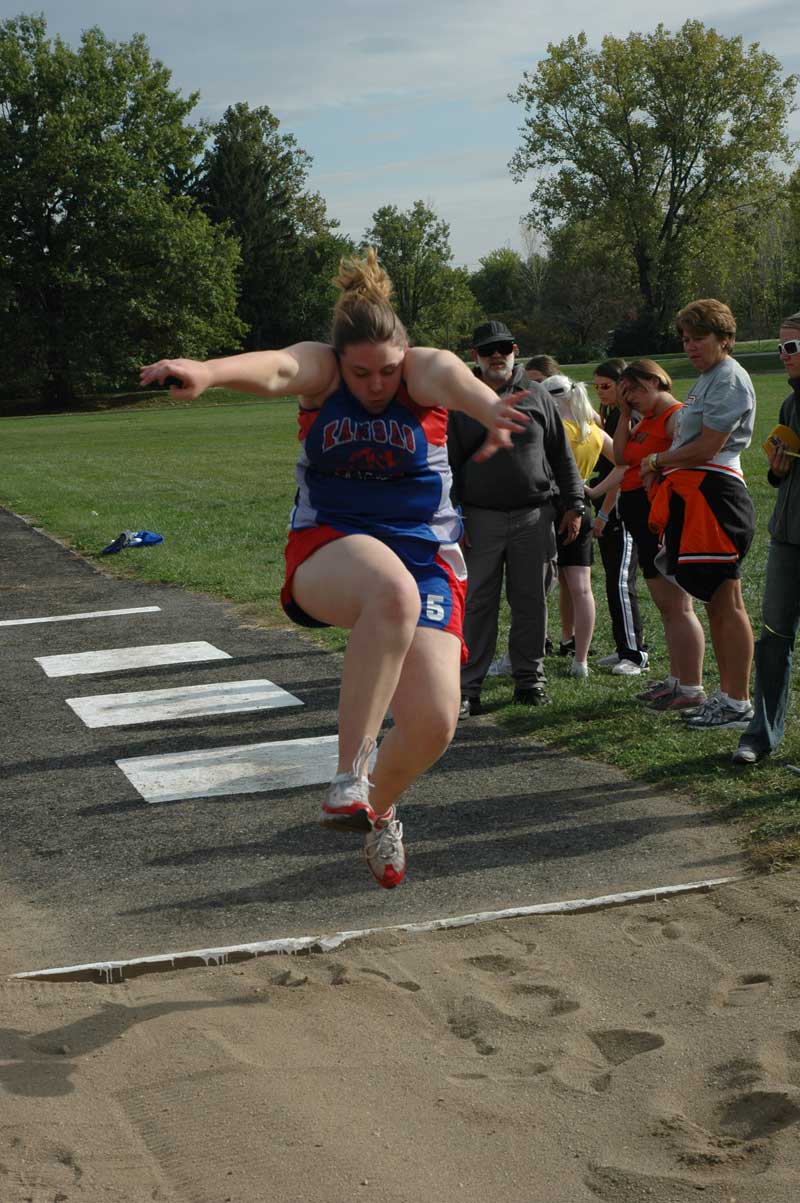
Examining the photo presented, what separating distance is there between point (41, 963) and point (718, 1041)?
2.38m

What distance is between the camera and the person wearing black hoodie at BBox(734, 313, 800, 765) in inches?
254

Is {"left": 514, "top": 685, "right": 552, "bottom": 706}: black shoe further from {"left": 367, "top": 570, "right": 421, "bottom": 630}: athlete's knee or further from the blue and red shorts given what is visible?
{"left": 367, "top": 570, "right": 421, "bottom": 630}: athlete's knee

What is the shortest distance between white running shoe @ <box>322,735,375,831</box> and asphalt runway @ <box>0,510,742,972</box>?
871 mm

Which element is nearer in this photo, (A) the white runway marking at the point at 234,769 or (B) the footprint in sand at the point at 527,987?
(B) the footprint in sand at the point at 527,987

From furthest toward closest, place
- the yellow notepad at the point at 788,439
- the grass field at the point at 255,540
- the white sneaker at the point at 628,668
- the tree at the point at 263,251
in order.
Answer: the tree at the point at 263,251 < the white sneaker at the point at 628,668 < the grass field at the point at 255,540 < the yellow notepad at the point at 788,439

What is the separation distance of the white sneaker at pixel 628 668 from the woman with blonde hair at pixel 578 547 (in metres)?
0.22

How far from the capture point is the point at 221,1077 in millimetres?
3803

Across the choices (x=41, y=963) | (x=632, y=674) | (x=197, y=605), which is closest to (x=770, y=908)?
(x=41, y=963)

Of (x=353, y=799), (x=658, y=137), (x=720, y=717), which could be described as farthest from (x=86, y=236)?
(x=353, y=799)

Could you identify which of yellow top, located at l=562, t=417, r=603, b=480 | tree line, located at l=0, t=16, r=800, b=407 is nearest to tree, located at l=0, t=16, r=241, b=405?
tree line, located at l=0, t=16, r=800, b=407

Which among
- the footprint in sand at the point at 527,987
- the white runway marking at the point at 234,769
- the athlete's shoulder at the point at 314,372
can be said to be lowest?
the footprint in sand at the point at 527,987

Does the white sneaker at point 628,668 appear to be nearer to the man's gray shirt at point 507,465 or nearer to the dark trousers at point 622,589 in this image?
the dark trousers at point 622,589

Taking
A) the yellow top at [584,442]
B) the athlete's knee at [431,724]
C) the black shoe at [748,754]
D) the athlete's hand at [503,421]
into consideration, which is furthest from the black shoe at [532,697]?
the athlete's hand at [503,421]

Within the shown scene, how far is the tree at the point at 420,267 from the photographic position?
93562 mm
